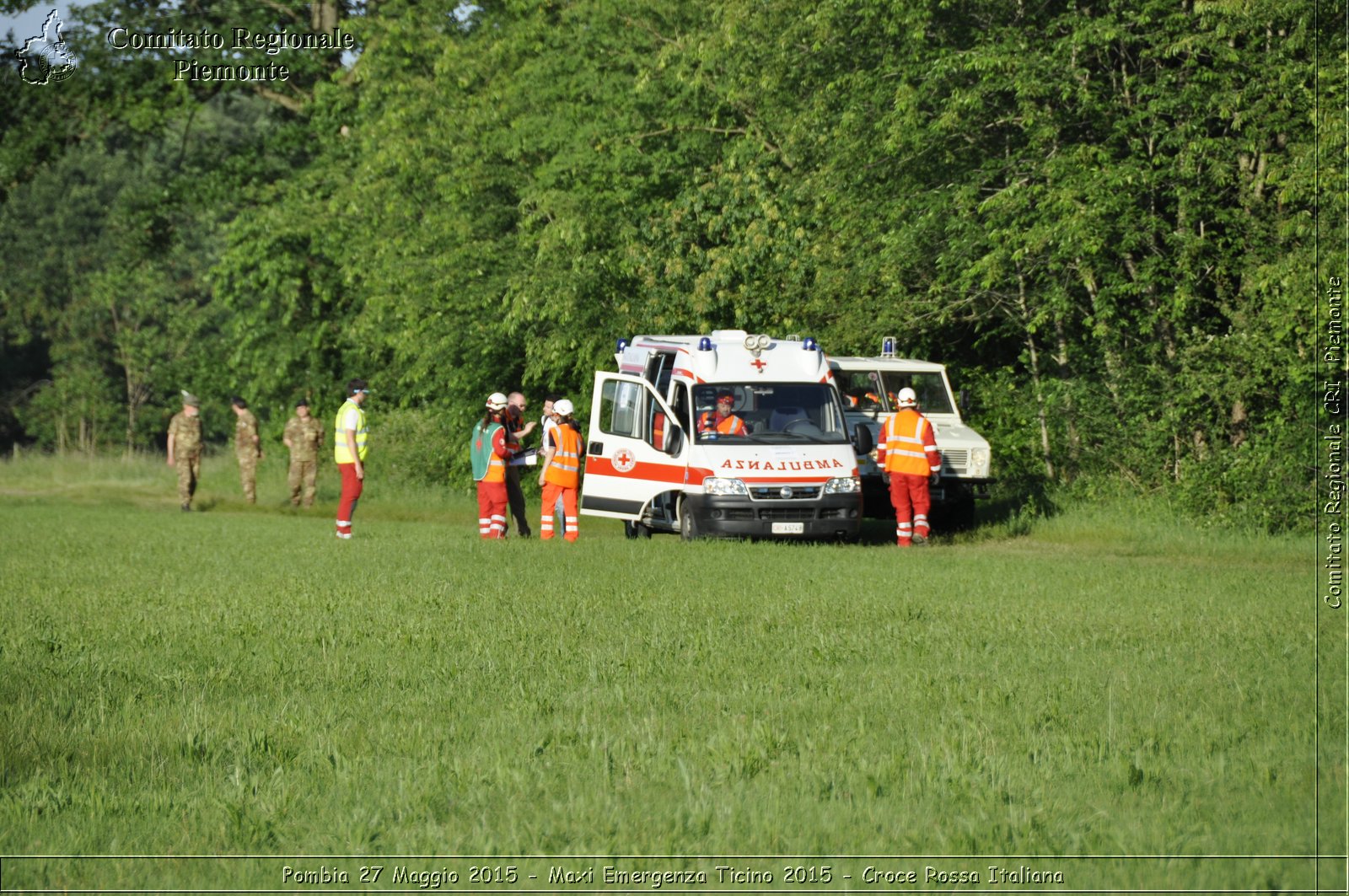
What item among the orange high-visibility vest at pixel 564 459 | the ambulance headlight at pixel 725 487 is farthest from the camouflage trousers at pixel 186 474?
the ambulance headlight at pixel 725 487

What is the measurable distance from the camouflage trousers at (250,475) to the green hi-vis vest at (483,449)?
12.7m

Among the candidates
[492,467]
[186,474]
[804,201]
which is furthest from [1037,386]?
[186,474]

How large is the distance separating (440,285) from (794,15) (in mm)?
9311

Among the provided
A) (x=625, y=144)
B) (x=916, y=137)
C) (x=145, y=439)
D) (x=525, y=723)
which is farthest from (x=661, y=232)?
(x=145, y=439)

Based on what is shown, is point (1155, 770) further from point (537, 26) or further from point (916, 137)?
point (537, 26)

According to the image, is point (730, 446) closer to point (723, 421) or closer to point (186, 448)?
point (723, 421)

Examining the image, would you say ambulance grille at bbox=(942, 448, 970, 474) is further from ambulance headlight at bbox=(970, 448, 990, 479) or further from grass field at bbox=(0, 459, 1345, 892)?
grass field at bbox=(0, 459, 1345, 892)

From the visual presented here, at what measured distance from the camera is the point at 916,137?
23719mm

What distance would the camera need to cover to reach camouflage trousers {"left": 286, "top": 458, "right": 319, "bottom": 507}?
1278 inches

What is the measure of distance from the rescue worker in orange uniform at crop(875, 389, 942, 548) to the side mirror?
0.75 ft

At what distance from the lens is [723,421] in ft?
72.4

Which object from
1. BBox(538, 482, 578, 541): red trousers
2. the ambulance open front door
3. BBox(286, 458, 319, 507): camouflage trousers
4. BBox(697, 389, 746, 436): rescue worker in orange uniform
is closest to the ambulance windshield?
BBox(697, 389, 746, 436): rescue worker in orange uniform

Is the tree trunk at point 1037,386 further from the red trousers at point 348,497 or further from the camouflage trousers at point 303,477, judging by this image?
the camouflage trousers at point 303,477

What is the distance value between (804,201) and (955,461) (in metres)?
5.98
